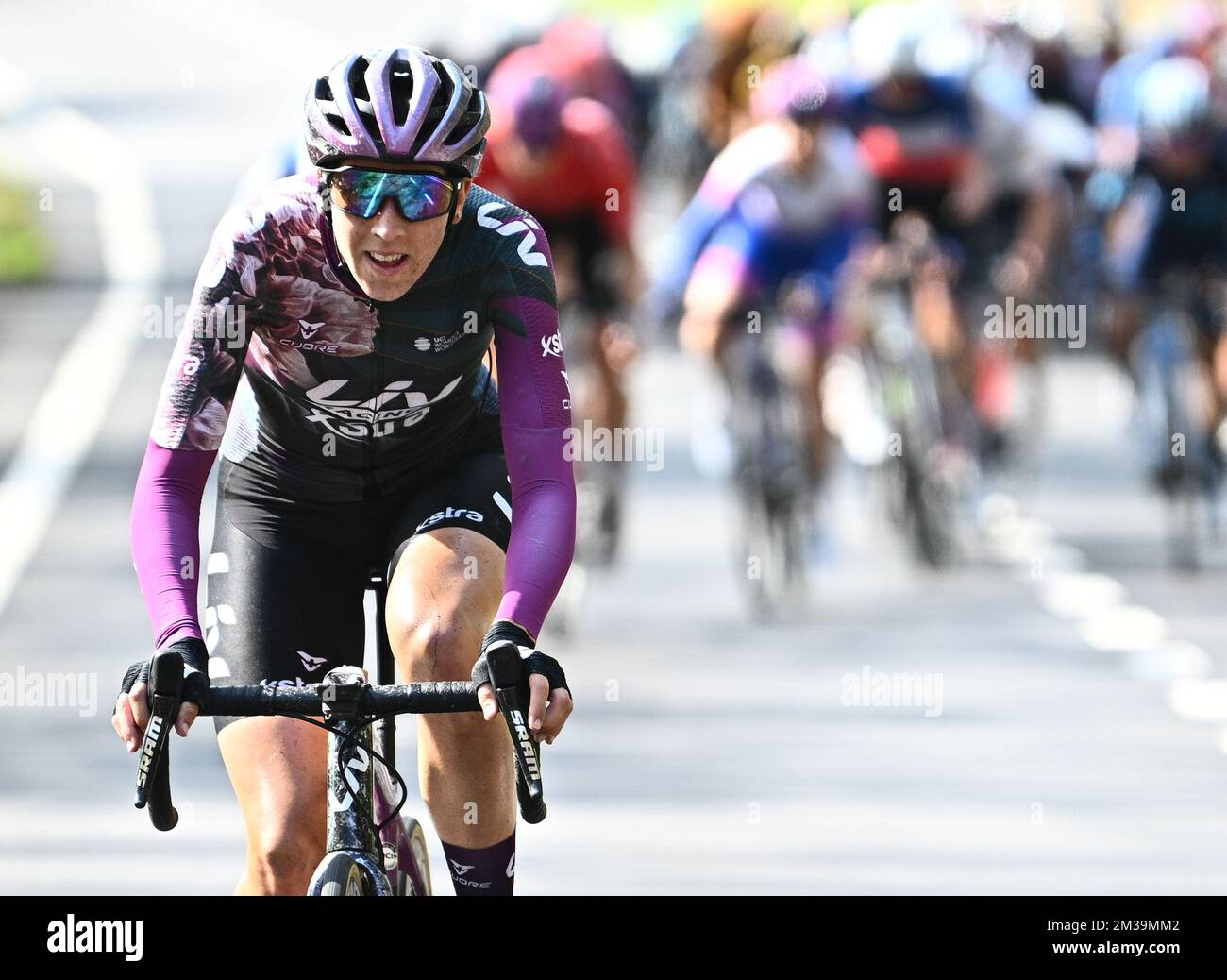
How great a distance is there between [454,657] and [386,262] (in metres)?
0.69

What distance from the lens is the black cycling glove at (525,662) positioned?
5145 millimetres

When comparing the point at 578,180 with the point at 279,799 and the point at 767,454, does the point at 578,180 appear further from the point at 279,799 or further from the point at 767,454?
the point at 279,799

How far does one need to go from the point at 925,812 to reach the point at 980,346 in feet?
19.5

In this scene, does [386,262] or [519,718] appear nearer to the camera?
[519,718]

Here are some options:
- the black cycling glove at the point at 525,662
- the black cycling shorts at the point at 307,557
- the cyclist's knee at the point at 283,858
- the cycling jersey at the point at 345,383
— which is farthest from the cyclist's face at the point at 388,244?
the cyclist's knee at the point at 283,858

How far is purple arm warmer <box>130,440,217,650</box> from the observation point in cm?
538

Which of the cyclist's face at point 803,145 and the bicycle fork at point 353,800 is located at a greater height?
the cyclist's face at point 803,145

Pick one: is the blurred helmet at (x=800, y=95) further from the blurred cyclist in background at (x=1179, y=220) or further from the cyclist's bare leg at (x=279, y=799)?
the cyclist's bare leg at (x=279, y=799)

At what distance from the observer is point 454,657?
5.62 m

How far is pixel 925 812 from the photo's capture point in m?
10.5

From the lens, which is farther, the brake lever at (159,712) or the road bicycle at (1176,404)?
the road bicycle at (1176,404)

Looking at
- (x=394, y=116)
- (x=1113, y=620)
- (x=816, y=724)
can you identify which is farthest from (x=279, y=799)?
(x=1113, y=620)
